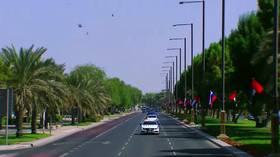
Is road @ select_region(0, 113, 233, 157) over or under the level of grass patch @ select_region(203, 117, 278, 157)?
under

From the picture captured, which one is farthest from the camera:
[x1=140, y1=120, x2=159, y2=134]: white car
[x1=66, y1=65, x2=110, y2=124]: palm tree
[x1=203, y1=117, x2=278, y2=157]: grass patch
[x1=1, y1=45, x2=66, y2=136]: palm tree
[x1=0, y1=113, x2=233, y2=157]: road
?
[x1=66, y1=65, x2=110, y2=124]: palm tree

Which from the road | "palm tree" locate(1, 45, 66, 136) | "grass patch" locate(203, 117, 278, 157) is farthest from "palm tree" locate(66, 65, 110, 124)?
the road

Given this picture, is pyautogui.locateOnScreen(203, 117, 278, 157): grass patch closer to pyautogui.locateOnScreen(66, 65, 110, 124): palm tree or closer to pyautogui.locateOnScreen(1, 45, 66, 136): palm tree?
pyautogui.locateOnScreen(1, 45, 66, 136): palm tree

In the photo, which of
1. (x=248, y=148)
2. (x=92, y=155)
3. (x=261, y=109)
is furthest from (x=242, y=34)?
(x=92, y=155)

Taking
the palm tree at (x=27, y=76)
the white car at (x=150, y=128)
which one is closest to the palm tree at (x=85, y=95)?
the white car at (x=150, y=128)

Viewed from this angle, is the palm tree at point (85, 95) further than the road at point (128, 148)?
Yes

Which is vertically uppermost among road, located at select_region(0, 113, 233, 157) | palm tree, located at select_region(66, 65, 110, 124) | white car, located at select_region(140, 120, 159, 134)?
palm tree, located at select_region(66, 65, 110, 124)

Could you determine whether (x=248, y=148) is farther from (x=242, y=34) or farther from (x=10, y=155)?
(x=242, y=34)

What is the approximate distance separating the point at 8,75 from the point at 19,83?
130cm

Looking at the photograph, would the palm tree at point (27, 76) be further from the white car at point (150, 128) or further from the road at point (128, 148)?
the white car at point (150, 128)

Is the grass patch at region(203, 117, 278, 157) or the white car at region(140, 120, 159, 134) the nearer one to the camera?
the grass patch at region(203, 117, 278, 157)

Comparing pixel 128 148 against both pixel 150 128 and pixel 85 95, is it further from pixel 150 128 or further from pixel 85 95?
pixel 85 95

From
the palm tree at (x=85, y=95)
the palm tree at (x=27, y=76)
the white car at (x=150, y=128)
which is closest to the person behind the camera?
the palm tree at (x=27, y=76)

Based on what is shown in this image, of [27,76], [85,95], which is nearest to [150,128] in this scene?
[27,76]
